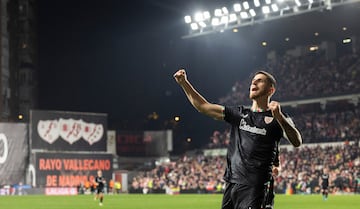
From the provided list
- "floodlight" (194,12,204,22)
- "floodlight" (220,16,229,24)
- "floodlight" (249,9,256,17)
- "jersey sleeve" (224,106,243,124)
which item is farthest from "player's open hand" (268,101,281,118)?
"floodlight" (194,12,204,22)

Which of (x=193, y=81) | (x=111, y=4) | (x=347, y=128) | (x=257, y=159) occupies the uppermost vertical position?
(x=111, y=4)

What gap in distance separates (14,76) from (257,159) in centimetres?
8429

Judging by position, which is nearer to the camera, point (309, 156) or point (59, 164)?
point (59, 164)

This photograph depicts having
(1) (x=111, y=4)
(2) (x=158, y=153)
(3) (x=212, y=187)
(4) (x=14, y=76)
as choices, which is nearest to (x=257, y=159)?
(3) (x=212, y=187)

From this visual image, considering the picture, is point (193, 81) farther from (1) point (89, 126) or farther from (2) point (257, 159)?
(2) point (257, 159)

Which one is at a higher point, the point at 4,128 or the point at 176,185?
the point at 4,128

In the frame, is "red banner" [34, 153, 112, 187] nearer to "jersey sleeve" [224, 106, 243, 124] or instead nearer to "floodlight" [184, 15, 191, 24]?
"floodlight" [184, 15, 191, 24]

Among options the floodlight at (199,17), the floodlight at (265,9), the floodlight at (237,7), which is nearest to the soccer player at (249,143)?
the floodlight at (265,9)

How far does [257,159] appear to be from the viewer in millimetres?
7887

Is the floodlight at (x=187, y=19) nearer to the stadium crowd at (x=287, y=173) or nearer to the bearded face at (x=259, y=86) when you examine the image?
the stadium crowd at (x=287, y=173)

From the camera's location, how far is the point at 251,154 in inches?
310

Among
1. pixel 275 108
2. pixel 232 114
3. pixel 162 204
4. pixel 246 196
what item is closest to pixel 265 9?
pixel 162 204

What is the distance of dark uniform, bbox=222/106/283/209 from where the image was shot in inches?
307

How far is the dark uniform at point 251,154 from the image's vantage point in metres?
7.80
